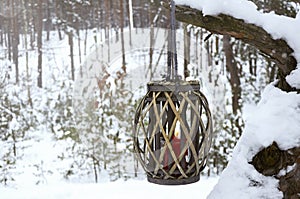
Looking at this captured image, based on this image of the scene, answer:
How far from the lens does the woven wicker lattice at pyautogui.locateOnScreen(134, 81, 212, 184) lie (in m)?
1.15

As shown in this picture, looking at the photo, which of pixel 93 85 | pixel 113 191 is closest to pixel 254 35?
pixel 113 191

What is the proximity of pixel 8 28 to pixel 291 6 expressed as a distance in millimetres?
2647

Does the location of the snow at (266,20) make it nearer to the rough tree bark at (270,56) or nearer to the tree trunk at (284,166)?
the rough tree bark at (270,56)

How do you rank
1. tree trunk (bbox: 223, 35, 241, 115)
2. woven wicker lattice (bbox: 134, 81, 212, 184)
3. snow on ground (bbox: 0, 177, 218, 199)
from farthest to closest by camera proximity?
tree trunk (bbox: 223, 35, 241, 115), snow on ground (bbox: 0, 177, 218, 199), woven wicker lattice (bbox: 134, 81, 212, 184)

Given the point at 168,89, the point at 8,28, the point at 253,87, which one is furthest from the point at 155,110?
the point at 8,28

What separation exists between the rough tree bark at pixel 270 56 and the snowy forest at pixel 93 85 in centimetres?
140

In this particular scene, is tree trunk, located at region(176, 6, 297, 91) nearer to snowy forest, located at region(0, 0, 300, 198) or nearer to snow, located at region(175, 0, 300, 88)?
snow, located at region(175, 0, 300, 88)

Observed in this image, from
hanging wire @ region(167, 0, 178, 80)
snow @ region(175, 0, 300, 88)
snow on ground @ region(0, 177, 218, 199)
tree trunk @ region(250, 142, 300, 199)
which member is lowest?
snow on ground @ region(0, 177, 218, 199)

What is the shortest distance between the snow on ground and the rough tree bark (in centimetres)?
155

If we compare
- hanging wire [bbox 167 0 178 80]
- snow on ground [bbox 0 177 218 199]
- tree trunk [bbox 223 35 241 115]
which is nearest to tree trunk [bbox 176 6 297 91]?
hanging wire [bbox 167 0 178 80]

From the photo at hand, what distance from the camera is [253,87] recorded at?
416cm

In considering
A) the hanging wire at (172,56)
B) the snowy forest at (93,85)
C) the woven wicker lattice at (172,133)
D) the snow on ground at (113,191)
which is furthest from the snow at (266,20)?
the snow on ground at (113,191)

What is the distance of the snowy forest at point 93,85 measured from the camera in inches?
138

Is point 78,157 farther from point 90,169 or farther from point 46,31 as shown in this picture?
point 46,31
